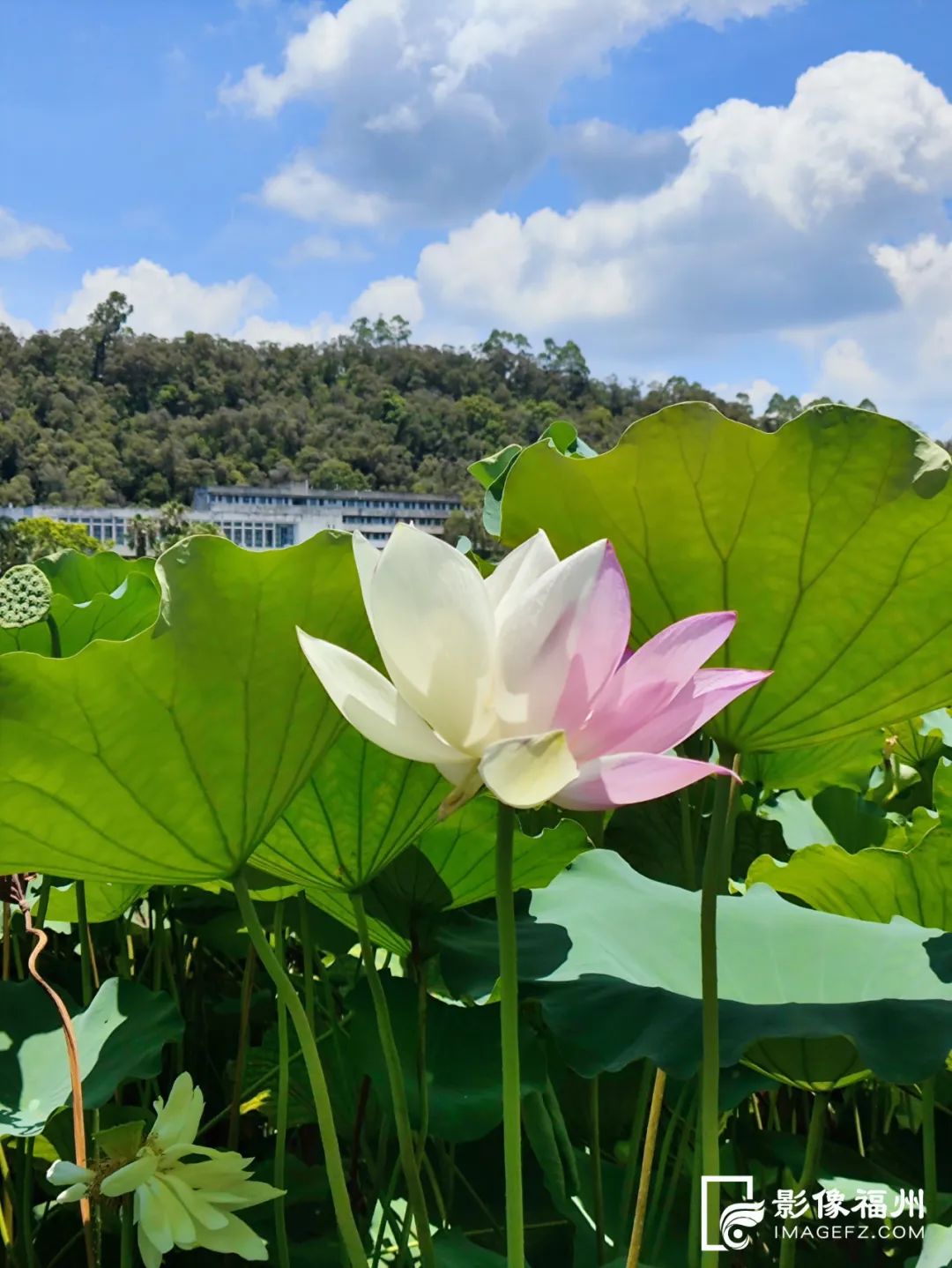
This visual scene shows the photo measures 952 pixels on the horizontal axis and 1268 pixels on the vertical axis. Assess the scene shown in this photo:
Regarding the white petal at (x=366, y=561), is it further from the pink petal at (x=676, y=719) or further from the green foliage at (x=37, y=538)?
the green foliage at (x=37, y=538)

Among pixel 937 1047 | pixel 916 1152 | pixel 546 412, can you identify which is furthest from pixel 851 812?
pixel 546 412

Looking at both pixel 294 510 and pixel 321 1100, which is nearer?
pixel 321 1100

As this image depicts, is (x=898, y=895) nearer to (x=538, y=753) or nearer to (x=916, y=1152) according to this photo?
(x=916, y=1152)

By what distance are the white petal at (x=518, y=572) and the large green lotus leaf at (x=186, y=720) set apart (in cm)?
6

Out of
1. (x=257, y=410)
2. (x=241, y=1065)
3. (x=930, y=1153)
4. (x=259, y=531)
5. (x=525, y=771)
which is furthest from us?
(x=257, y=410)

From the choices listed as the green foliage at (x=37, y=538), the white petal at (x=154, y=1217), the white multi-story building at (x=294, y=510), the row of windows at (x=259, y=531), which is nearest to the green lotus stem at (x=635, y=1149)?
the white petal at (x=154, y=1217)

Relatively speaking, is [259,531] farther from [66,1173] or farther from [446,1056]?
[66,1173]

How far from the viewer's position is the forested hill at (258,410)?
40.7 m

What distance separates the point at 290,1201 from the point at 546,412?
45.0 meters

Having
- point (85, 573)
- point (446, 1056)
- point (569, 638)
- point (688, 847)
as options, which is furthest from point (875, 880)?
point (85, 573)

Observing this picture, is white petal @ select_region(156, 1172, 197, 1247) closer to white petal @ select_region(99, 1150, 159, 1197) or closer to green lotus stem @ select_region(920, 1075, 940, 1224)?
white petal @ select_region(99, 1150, 159, 1197)

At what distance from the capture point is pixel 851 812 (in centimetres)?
80

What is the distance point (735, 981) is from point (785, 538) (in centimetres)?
18

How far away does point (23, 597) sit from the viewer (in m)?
0.54
